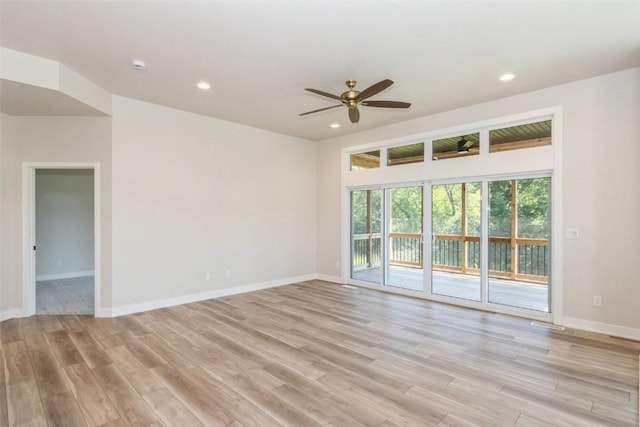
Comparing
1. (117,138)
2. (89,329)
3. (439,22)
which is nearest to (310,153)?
(117,138)

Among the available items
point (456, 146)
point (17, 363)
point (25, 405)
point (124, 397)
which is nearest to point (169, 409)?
point (124, 397)

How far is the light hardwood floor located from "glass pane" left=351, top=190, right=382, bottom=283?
6.27 feet

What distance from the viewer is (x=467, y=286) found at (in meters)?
5.22

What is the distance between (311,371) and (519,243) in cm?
354

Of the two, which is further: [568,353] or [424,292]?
[424,292]

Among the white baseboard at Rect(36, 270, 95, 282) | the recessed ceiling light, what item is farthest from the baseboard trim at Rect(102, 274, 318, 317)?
the recessed ceiling light

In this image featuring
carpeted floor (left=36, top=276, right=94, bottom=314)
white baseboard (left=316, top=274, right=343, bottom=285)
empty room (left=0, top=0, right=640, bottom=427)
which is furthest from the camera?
white baseboard (left=316, top=274, right=343, bottom=285)

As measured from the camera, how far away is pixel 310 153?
711cm

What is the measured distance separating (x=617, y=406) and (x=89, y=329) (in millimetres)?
5422

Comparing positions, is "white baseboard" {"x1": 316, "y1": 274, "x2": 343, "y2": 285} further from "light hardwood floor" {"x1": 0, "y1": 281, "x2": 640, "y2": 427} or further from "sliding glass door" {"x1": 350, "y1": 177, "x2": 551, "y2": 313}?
"light hardwood floor" {"x1": 0, "y1": 281, "x2": 640, "y2": 427}

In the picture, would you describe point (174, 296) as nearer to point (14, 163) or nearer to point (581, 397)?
point (14, 163)

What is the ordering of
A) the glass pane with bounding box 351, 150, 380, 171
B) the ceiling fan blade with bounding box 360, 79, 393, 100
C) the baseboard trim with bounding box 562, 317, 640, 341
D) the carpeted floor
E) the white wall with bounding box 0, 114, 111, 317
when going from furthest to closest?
the glass pane with bounding box 351, 150, 380, 171 → the carpeted floor → the white wall with bounding box 0, 114, 111, 317 → the baseboard trim with bounding box 562, 317, 640, 341 → the ceiling fan blade with bounding box 360, 79, 393, 100

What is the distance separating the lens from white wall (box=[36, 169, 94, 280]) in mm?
6953

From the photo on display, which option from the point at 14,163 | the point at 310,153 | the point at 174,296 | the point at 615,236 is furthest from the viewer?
the point at 310,153
